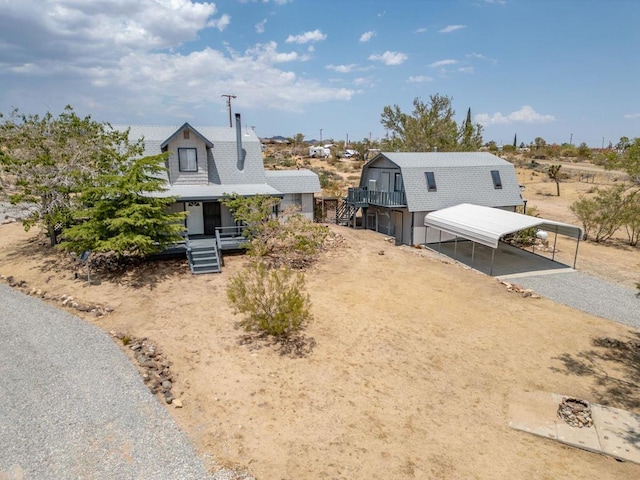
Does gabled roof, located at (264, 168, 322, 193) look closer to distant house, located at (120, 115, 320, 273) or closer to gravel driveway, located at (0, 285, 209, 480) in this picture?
distant house, located at (120, 115, 320, 273)

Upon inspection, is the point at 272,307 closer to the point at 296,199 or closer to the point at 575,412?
the point at 575,412

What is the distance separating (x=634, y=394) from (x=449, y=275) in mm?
9874

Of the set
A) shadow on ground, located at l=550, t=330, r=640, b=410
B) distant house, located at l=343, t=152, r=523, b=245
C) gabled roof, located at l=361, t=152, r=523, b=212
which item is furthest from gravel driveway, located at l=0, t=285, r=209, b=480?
gabled roof, located at l=361, t=152, r=523, b=212

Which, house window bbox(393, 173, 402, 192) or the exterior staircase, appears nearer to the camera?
the exterior staircase

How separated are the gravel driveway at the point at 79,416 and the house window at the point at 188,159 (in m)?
12.6

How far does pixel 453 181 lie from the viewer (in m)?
27.7

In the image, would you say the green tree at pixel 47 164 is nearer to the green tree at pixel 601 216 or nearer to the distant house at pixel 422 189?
the distant house at pixel 422 189

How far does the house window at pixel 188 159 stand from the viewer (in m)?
22.5

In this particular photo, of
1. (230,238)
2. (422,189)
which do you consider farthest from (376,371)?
(422,189)

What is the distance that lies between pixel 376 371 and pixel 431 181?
61.8 ft

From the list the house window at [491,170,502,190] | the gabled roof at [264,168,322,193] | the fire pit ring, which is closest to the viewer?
the fire pit ring

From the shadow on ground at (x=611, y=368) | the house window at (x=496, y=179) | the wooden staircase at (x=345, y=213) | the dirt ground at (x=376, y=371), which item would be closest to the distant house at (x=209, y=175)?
the dirt ground at (x=376, y=371)

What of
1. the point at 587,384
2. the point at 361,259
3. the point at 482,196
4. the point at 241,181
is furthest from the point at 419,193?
the point at 587,384

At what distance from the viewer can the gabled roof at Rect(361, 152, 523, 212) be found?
26.5 m
